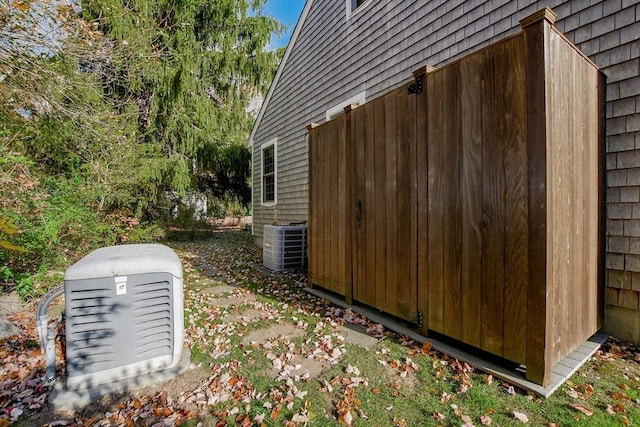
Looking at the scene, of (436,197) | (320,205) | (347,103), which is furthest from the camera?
(347,103)

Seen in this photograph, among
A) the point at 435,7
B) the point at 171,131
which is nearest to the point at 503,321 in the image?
the point at 435,7

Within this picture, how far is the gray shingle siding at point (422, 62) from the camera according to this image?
2773mm

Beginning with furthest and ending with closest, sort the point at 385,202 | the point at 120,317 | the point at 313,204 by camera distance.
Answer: the point at 313,204, the point at 385,202, the point at 120,317

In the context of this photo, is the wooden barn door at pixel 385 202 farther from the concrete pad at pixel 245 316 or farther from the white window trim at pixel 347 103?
the white window trim at pixel 347 103

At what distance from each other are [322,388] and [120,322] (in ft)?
4.92

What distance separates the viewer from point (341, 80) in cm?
614

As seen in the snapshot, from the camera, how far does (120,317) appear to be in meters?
2.15

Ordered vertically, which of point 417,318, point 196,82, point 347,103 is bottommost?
point 417,318

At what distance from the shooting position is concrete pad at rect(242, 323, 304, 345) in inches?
118

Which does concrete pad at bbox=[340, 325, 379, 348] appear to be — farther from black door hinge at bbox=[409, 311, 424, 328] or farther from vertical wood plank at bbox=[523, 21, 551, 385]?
vertical wood plank at bbox=[523, 21, 551, 385]

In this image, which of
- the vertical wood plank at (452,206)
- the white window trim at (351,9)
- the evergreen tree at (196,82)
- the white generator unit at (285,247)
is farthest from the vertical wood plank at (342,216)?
the evergreen tree at (196,82)

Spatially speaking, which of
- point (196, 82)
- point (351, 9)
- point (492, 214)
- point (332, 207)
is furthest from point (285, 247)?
point (196, 82)

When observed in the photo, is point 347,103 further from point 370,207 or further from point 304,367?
point 304,367

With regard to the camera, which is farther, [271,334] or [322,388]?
[271,334]
